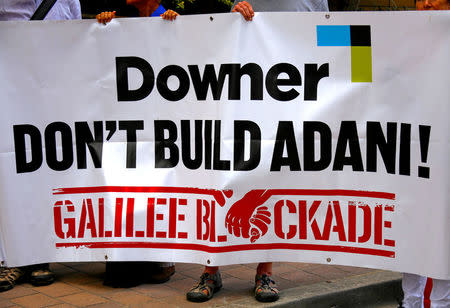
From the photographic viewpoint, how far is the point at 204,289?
14.2ft

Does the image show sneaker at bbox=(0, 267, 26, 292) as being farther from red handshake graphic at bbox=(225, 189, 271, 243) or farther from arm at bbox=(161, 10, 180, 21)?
arm at bbox=(161, 10, 180, 21)

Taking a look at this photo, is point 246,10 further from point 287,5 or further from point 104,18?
point 104,18

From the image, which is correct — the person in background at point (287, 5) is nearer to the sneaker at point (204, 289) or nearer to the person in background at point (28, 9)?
the person in background at point (28, 9)

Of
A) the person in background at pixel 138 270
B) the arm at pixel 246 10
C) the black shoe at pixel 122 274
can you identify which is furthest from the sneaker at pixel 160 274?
the arm at pixel 246 10

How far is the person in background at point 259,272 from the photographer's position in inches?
167

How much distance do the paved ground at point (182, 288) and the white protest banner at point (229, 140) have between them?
0.25 meters

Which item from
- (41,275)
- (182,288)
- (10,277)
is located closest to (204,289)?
(182,288)

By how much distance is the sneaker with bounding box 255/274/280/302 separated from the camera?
4242 millimetres

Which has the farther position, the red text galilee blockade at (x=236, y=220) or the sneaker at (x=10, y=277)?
the sneaker at (x=10, y=277)

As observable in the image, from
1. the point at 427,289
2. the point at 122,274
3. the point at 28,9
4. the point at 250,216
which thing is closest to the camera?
the point at 427,289

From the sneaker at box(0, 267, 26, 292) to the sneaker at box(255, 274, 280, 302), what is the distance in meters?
1.53

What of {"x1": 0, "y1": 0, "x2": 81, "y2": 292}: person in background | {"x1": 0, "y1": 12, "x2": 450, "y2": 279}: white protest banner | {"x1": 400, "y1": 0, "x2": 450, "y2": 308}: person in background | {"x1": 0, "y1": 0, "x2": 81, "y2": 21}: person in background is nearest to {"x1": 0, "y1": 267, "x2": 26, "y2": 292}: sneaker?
{"x1": 0, "y1": 0, "x2": 81, "y2": 292}: person in background

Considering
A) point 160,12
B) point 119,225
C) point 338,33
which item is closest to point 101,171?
point 119,225

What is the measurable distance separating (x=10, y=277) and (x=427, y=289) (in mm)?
2514
